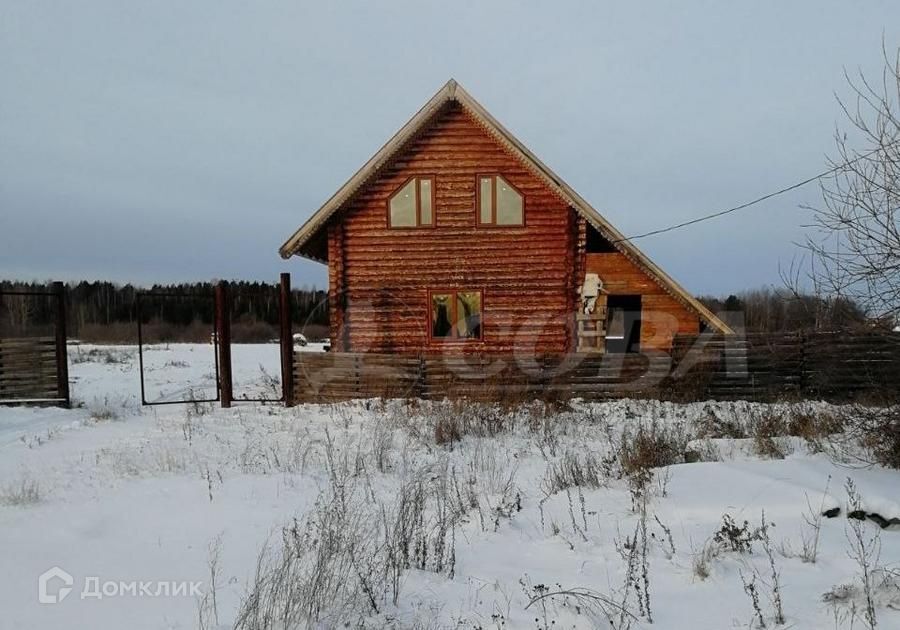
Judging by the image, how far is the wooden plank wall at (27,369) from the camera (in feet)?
37.5

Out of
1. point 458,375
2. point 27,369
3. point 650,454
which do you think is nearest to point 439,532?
point 650,454

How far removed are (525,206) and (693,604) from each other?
1173cm

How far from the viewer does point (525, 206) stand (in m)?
14.0

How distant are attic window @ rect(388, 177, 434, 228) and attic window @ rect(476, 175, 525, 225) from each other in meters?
1.42

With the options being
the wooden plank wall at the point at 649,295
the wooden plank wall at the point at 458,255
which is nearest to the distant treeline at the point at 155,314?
the wooden plank wall at the point at 458,255

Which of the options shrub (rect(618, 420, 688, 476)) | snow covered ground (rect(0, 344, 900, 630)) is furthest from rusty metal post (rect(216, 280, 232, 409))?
shrub (rect(618, 420, 688, 476))

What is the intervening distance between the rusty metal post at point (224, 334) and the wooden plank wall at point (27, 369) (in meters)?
3.62

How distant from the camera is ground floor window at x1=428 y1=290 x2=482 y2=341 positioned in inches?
559

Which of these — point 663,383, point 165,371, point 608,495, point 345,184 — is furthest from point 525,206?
point 165,371

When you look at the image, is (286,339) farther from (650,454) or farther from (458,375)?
(650,454)

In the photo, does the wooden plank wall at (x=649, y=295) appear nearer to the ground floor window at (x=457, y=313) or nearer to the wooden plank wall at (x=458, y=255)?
the wooden plank wall at (x=458, y=255)

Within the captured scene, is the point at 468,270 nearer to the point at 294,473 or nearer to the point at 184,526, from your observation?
the point at 294,473

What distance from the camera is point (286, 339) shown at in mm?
11961

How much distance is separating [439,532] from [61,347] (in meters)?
10.8
